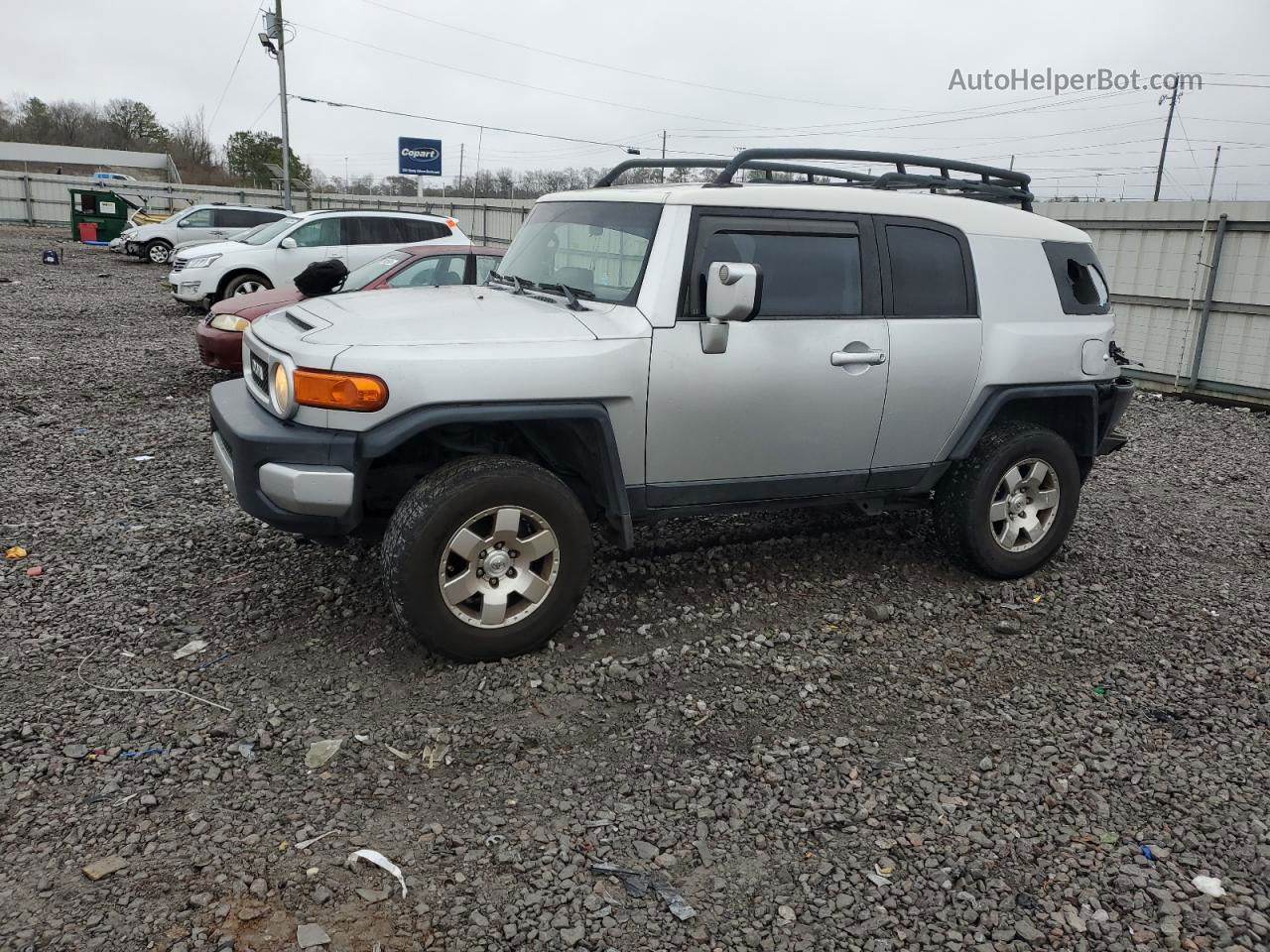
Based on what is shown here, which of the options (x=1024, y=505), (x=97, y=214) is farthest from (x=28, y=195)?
(x=1024, y=505)

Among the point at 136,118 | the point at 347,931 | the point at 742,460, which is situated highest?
the point at 136,118

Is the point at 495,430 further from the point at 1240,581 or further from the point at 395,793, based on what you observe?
the point at 1240,581

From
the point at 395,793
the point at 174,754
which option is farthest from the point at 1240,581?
the point at 174,754

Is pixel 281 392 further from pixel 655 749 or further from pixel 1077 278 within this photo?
pixel 1077 278

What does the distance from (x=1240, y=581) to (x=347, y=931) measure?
5029 millimetres

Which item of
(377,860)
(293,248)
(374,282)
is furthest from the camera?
(293,248)

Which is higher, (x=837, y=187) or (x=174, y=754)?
(x=837, y=187)

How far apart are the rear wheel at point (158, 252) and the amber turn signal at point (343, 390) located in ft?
81.5

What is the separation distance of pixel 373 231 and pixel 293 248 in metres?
1.30

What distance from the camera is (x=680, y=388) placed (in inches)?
157

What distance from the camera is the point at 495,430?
405 centimetres

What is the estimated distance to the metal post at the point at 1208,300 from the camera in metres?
10.5

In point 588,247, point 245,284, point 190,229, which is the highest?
point 588,247

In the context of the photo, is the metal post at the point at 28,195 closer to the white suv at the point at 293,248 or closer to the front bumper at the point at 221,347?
the white suv at the point at 293,248
